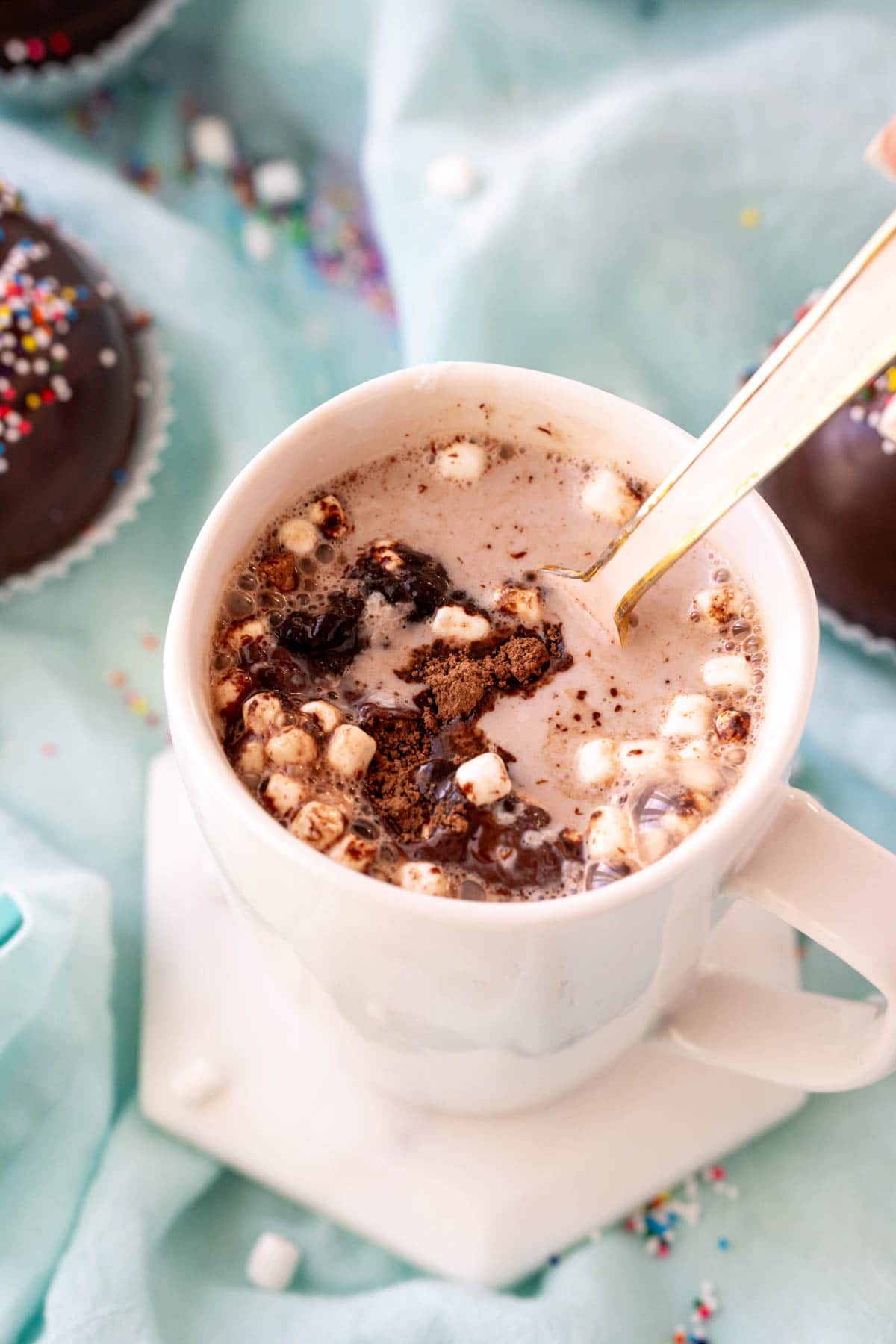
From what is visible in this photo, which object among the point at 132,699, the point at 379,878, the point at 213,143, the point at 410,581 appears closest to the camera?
the point at 379,878

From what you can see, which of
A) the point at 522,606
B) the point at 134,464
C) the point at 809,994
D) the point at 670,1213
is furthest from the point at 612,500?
the point at 134,464

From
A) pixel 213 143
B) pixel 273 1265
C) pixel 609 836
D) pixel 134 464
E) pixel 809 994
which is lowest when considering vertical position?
pixel 273 1265

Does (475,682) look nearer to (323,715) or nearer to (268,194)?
(323,715)

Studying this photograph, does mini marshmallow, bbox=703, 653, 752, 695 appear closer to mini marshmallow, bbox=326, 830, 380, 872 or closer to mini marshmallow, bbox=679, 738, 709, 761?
mini marshmallow, bbox=679, 738, 709, 761

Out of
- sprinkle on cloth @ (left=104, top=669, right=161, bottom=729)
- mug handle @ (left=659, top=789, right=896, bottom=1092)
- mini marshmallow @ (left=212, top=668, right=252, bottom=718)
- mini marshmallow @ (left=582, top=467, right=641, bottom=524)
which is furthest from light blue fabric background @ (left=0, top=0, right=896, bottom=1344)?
mini marshmallow @ (left=582, top=467, right=641, bottom=524)

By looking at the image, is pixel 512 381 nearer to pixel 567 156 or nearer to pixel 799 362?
pixel 799 362
